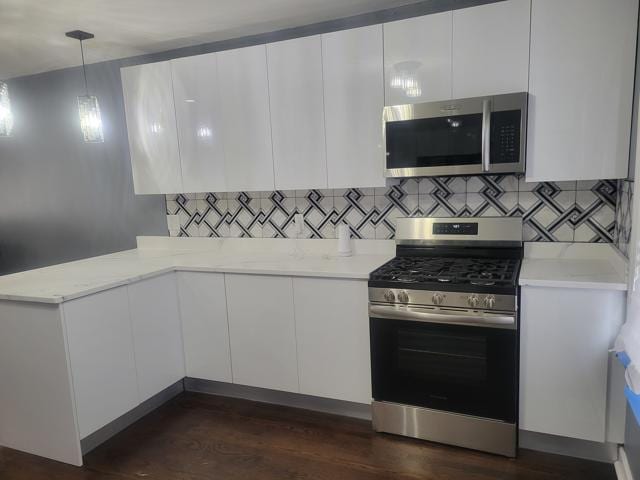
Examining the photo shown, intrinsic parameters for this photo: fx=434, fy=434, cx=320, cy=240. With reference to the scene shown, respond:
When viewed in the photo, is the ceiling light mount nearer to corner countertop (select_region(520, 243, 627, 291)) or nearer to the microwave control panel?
the microwave control panel

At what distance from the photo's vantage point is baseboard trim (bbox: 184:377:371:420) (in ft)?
8.23

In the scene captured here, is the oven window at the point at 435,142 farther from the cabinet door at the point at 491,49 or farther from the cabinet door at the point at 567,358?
the cabinet door at the point at 567,358

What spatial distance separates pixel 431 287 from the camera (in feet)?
6.82

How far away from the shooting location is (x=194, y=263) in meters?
2.76

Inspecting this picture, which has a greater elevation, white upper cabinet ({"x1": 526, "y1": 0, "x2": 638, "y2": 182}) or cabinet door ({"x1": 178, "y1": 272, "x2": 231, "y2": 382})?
white upper cabinet ({"x1": 526, "y1": 0, "x2": 638, "y2": 182})

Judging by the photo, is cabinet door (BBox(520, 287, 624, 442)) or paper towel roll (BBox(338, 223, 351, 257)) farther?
paper towel roll (BBox(338, 223, 351, 257))

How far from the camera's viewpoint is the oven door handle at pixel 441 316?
198 centimetres

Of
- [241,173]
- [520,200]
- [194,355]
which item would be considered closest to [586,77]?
[520,200]

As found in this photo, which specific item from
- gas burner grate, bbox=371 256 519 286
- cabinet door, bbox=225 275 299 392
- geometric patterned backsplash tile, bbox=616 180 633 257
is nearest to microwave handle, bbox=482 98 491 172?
gas burner grate, bbox=371 256 519 286

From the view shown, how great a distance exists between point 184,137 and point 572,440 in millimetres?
2807

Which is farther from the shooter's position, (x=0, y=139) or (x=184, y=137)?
(x=0, y=139)

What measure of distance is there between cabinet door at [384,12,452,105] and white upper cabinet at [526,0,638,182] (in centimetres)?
41

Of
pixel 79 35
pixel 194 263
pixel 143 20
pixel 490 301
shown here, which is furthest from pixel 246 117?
pixel 490 301

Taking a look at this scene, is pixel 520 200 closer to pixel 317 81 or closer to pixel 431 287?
pixel 431 287
